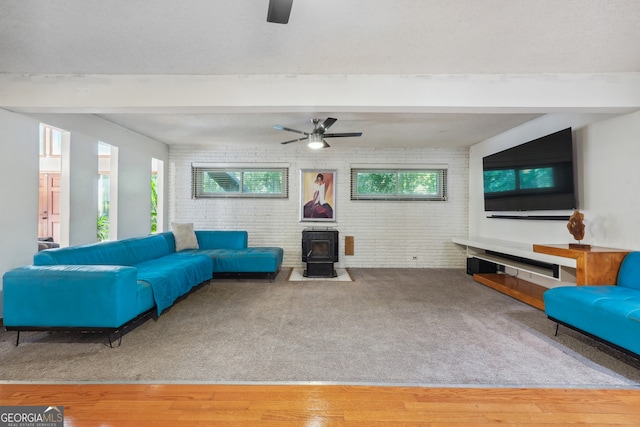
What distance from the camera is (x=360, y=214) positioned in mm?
6012

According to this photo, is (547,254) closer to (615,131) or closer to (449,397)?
(615,131)

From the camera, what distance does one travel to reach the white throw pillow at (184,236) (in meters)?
5.00

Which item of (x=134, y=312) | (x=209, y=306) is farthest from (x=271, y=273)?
(x=134, y=312)

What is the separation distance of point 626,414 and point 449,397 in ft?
3.17

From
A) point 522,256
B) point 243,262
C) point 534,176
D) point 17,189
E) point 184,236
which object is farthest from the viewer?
point 184,236

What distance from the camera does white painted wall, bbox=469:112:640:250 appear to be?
9.80 ft

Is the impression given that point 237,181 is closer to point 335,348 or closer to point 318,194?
point 318,194

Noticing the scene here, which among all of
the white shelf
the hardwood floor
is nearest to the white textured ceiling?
the white shelf

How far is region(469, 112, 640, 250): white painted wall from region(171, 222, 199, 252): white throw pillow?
5.41 metres

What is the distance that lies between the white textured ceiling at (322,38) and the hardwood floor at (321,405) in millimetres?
2467

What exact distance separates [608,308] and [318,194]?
4524 millimetres

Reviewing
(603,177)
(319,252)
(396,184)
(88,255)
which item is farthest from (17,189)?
(603,177)

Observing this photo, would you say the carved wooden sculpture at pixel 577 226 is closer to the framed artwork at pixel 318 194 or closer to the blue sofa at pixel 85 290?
the framed artwork at pixel 318 194

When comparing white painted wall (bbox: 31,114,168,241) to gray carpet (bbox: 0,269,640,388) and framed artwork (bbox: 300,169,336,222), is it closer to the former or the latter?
gray carpet (bbox: 0,269,640,388)
